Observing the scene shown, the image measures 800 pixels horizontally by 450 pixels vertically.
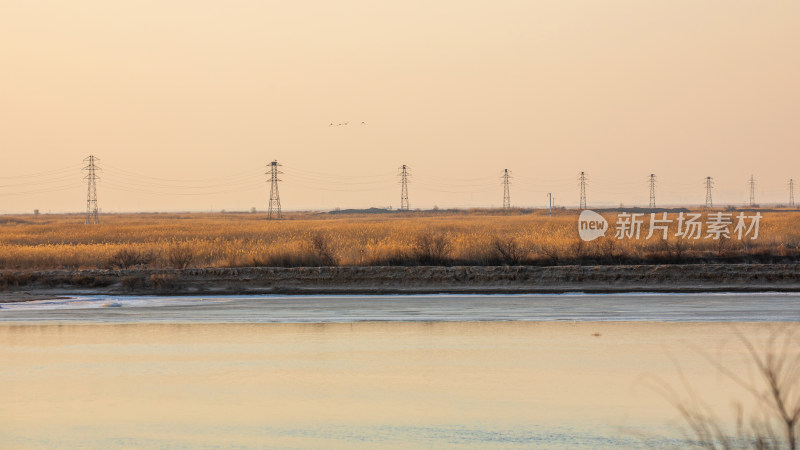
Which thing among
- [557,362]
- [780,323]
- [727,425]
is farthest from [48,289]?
[727,425]

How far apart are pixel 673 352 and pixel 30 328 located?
1044 cm

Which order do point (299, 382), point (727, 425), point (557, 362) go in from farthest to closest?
point (557, 362) → point (299, 382) → point (727, 425)

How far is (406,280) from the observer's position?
2188cm

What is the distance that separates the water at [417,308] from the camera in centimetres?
1578

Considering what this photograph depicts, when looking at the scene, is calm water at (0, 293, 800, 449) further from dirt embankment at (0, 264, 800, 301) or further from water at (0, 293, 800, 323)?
dirt embankment at (0, 264, 800, 301)

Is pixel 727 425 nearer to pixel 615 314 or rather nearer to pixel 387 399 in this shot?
pixel 387 399

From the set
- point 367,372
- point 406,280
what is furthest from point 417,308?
point 367,372

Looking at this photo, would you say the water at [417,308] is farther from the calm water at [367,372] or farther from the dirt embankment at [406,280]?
the dirt embankment at [406,280]

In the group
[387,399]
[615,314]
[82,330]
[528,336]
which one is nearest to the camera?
[387,399]

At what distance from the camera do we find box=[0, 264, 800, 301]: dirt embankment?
20.9m

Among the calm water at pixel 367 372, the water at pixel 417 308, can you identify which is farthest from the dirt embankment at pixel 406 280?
the calm water at pixel 367 372

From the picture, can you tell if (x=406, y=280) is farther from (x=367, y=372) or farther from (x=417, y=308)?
(x=367, y=372)

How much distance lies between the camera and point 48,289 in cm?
2214

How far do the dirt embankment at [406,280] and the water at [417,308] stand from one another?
1.02 metres
